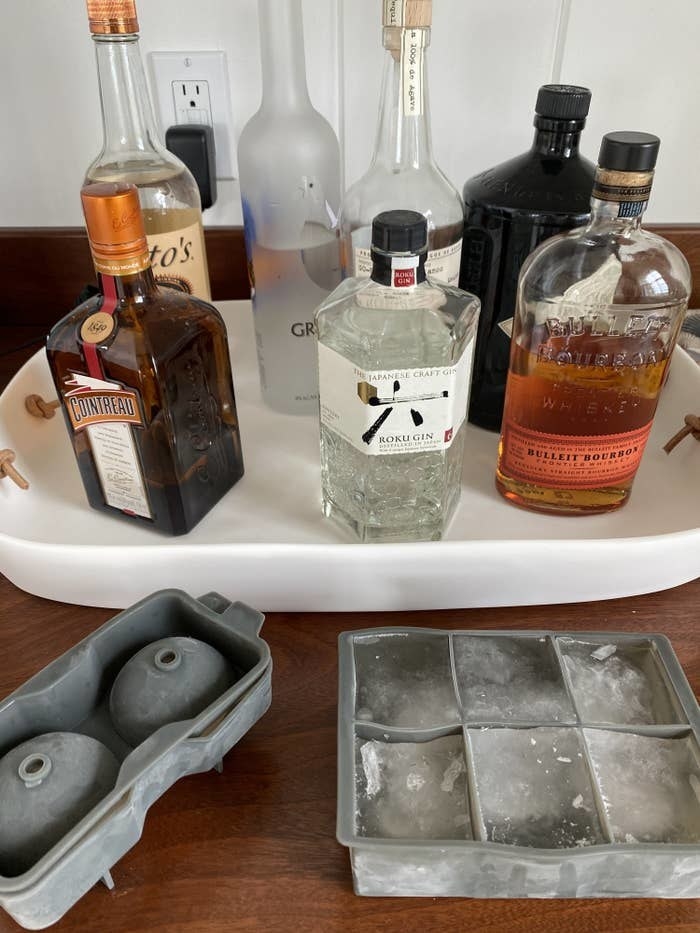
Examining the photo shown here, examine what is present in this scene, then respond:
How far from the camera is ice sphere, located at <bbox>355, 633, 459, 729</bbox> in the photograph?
1.30 feet

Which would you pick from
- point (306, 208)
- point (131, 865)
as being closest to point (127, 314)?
point (306, 208)

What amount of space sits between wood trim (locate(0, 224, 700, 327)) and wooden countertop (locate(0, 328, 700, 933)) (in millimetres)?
468

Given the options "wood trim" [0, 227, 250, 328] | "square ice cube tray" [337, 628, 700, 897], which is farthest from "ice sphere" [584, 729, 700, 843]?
"wood trim" [0, 227, 250, 328]

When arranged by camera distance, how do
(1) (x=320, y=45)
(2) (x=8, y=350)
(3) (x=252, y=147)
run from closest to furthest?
(3) (x=252, y=147) < (1) (x=320, y=45) < (2) (x=8, y=350)

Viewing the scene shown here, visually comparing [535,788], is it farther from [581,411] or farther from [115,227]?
[115,227]

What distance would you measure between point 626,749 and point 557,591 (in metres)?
0.13

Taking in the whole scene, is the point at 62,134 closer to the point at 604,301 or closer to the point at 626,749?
the point at 604,301

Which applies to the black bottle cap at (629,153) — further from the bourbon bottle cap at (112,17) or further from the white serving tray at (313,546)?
the bourbon bottle cap at (112,17)

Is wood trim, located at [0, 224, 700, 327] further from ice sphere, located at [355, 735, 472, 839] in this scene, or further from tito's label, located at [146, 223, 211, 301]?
ice sphere, located at [355, 735, 472, 839]

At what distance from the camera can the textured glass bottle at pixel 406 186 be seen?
0.53m

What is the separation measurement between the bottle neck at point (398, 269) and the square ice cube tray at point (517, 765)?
0.21 m

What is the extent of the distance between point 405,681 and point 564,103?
0.42 meters

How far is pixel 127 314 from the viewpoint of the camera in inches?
18.3

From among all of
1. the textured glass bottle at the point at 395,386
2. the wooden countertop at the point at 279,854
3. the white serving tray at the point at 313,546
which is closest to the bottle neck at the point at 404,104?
the textured glass bottle at the point at 395,386
